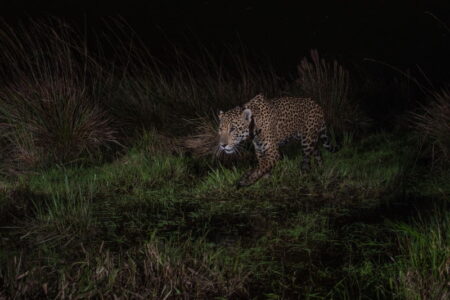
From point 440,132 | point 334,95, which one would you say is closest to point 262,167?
point 440,132

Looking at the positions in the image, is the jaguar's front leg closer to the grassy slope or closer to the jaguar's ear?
the grassy slope

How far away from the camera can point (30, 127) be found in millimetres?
6844

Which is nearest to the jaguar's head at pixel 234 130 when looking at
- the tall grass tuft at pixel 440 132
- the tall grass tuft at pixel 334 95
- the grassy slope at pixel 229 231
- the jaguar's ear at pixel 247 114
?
the jaguar's ear at pixel 247 114

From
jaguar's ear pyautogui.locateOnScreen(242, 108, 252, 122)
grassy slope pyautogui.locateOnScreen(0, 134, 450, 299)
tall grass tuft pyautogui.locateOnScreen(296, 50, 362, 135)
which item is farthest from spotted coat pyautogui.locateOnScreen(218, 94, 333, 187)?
tall grass tuft pyautogui.locateOnScreen(296, 50, 362, 135)

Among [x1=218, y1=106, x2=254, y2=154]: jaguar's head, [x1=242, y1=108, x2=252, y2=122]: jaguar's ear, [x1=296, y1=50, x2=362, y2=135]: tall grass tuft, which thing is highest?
[x1=242, y1=108, x2=252, y2=122]: jaguar's ear

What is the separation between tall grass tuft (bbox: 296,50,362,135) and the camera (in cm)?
779

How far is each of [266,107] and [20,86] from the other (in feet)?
9.31

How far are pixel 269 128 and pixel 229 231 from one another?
1677 millimetres

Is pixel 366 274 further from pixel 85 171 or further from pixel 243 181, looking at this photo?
pixel 85 171

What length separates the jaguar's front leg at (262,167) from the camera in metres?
5.69

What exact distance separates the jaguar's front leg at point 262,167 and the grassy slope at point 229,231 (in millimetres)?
86

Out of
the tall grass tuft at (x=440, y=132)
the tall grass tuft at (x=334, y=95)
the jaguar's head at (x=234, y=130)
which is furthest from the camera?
the tall grass tuft at (x=334, y=95)

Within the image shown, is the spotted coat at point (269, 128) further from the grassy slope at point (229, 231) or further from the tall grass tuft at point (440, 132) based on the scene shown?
the tall grass tuft at point (440, 132)

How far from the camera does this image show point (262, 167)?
5.86 meters
